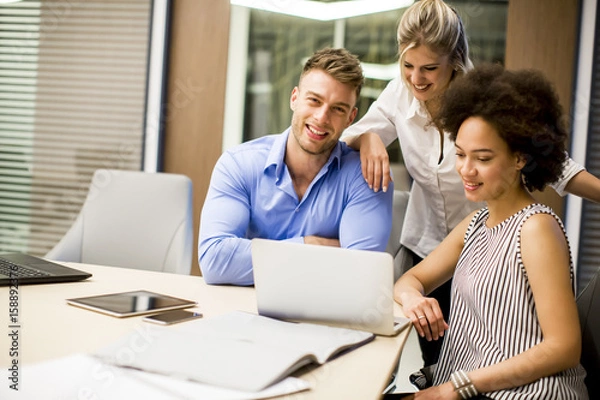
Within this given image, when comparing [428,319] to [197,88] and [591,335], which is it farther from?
[197,88]

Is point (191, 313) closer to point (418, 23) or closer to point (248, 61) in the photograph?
point (418, 23)

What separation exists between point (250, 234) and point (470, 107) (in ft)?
2.63

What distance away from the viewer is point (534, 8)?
9.86 ft

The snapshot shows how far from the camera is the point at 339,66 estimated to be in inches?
71.4

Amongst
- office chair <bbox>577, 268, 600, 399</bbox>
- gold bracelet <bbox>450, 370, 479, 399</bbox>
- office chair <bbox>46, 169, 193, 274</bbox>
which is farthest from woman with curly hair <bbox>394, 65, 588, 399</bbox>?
office chair <bbox>46, 169, 193, 274</bbox>

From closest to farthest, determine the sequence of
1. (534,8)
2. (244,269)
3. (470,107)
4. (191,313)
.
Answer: (191,313), (470,107), (244,269), (534,8)

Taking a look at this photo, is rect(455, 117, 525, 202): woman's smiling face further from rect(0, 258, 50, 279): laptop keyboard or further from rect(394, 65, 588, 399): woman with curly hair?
rect(0, 258, 50, 279): laptop keyboard

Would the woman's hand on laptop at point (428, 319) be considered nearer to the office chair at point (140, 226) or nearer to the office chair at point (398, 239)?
the office chair at point (398, 239)

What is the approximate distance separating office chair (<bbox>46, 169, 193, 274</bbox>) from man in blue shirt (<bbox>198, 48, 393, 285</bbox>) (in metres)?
0.56

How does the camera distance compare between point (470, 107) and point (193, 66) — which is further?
point (193, 66)

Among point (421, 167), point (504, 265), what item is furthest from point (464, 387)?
point (421, 167)

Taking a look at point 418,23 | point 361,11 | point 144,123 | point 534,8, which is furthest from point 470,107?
point 144,123

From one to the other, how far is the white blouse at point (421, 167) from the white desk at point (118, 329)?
0.71m

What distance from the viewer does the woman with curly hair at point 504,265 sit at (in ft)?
3.68
